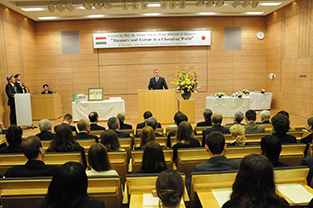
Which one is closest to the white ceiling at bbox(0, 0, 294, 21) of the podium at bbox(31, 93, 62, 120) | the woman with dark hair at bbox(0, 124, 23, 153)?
the podium at bbox(31, 93, 62, 120)

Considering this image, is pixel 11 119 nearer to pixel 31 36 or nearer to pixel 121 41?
pixel 31 36

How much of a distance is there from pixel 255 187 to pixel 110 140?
85.1 inches

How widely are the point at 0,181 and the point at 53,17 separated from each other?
9796 millimetres

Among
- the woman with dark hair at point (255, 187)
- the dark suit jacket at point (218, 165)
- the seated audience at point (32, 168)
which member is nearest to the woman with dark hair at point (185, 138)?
the dark suit jacket at point (218, 165)

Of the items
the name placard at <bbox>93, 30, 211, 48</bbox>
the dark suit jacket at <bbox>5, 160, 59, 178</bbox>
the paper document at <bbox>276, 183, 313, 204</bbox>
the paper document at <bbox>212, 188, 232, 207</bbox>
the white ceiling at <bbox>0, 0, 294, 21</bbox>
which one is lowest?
the paper document at <bbox>212, 188, 232, 207</bbox>

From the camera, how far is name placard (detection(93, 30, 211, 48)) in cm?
1116

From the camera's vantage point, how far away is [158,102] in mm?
7859

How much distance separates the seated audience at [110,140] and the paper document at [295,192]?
1.99 metres

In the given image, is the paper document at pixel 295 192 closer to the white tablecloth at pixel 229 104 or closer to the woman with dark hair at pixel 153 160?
the woman with dark hair at pixel 153 160

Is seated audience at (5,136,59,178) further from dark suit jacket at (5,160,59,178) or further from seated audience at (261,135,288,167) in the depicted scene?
seated audience at (261,135,288,167)

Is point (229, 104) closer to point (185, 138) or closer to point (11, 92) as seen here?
point (185, 138)

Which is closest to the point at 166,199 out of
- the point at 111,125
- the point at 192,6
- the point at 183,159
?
the point at 183,159

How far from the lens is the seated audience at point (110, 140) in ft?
10.8

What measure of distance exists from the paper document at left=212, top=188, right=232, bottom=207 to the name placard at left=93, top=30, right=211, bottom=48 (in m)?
9.56
